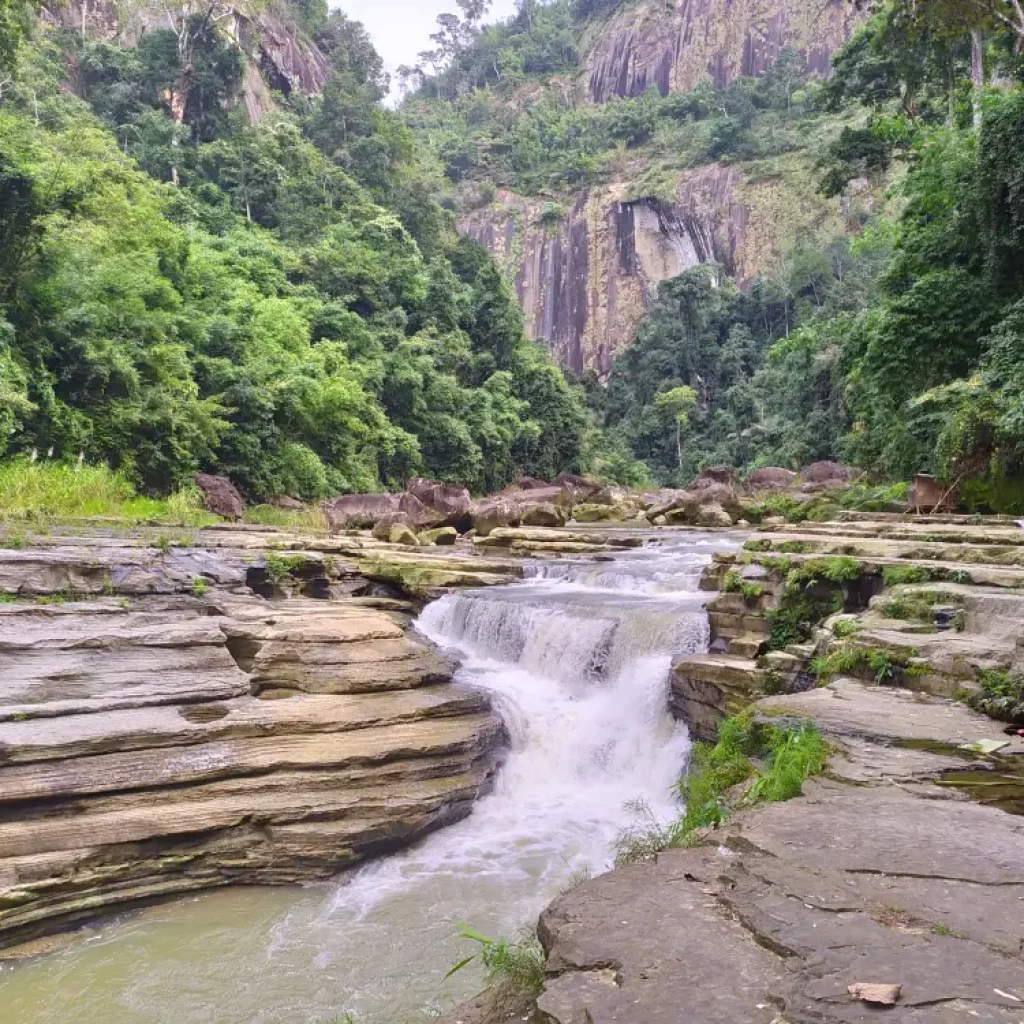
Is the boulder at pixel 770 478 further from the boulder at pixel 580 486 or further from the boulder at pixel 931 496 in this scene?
the boulder at pixel 931 496

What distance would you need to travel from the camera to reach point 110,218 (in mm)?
21500

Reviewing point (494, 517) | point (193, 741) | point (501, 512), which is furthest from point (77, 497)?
point (193, 741)

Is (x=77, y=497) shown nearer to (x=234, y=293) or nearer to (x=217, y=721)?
(x=217, y=721)

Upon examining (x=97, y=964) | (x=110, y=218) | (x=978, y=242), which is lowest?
(x=97, y=964)

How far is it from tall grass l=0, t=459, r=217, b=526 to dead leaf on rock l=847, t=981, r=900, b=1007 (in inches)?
553

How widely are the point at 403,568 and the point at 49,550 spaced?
16.5 feet

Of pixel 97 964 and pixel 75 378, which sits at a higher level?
pixel 75 378

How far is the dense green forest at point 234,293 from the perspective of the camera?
692 inches

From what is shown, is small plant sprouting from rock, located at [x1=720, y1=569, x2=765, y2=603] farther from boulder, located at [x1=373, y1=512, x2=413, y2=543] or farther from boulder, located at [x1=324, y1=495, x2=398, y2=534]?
boulder, located at [x1=324, y1=495, x2=398, y2=534]

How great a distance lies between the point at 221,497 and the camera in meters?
19.4

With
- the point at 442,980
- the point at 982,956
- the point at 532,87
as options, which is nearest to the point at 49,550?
the point at 442,980

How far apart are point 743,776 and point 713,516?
55.6 ft

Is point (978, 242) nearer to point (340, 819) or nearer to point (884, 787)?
point (884, 787)

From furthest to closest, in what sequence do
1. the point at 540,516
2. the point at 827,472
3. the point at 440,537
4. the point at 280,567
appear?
1. the point at 827,472
2. the point at 540,516
3. the point at 440,537
4. the point at 280,567
